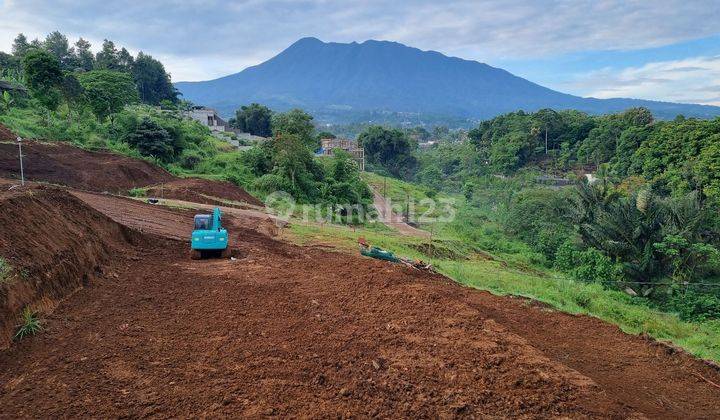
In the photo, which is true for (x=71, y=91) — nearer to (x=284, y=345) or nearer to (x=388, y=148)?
(x=284, y=345)

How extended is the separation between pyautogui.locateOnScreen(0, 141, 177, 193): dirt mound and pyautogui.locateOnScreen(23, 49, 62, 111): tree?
5738mm

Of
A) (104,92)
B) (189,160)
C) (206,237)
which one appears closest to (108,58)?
(104,92)

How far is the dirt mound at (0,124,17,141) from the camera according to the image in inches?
906

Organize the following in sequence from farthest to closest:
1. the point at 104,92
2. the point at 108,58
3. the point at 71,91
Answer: the point at 108,58 → the point at 104,92 → the point at 71,91

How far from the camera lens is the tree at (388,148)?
63688mm

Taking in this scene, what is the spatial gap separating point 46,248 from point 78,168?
626 inches

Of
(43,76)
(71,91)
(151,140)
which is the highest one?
(43,76)

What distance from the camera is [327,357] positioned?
22.0 ft

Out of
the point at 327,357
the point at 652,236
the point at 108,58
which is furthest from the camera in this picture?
the point at 108,58

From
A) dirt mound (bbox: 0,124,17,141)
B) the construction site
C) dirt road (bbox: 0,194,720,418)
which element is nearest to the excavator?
the construction site

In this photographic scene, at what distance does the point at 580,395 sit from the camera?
5652 mm

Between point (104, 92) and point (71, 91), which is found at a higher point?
point (104, 92)

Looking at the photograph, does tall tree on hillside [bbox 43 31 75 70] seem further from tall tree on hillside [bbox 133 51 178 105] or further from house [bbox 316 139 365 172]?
house [bbox 316 139 365 172]

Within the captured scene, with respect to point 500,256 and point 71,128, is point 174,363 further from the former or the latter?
point 71,128
